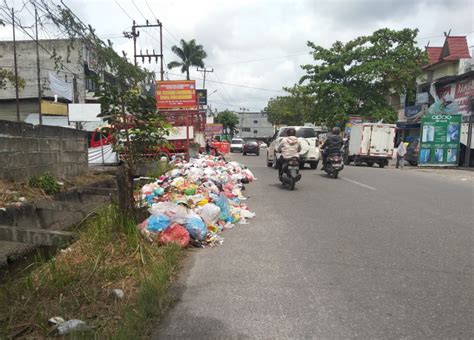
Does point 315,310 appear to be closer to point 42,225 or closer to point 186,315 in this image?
point 186,315

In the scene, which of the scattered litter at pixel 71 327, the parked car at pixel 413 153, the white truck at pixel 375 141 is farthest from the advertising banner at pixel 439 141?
the scattered litter at pixel 71 327

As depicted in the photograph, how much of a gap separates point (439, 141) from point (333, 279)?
66.9ft

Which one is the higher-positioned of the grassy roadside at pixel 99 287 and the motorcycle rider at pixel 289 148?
the motorcycle rider at pixel 289 148

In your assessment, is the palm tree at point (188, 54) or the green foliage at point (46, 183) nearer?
the green foliage at point (46, 183)

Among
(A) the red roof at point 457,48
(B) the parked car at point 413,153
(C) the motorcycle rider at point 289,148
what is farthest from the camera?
(A) the red roof at point 457,48

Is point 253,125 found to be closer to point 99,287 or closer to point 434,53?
point 434,53

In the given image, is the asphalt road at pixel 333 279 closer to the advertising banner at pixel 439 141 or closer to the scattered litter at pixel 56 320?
the scattered litter at pixel 56 320

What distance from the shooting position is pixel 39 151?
8422 millimetres

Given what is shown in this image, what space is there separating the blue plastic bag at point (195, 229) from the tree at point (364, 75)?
2884 cm

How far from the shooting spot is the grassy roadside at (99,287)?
3.20 metres

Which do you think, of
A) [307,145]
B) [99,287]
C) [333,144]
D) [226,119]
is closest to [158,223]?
[99,287]

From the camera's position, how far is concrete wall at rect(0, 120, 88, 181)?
24.0 feet

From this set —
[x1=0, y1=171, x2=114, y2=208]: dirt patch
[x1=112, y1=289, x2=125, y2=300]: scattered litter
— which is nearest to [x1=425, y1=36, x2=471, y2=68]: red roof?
[x1=0, y1=171, x2=114, y2=208]: dirt patch

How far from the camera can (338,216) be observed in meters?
7.38
